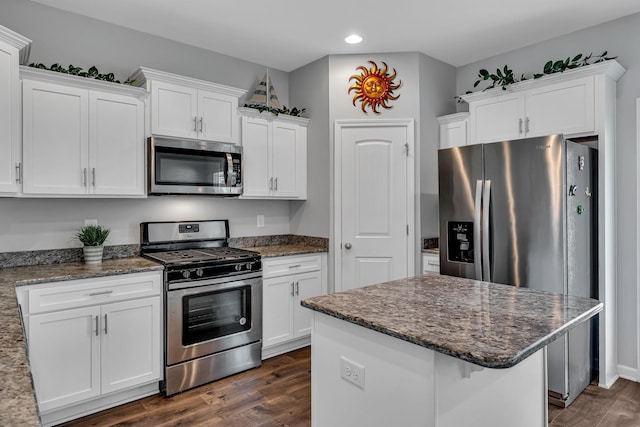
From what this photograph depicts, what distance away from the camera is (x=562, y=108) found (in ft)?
10.1

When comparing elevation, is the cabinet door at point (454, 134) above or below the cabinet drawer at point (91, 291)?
above

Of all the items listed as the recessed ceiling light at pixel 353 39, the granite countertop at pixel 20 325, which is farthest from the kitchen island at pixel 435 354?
the recessed ceiling light at pixel 353 39

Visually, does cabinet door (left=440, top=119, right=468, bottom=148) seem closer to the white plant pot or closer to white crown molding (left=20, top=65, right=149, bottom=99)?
white crown molding (left=20, top=65, right=149, bottom=99)

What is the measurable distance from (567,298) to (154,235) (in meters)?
2.93

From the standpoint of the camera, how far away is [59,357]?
94.3 inches

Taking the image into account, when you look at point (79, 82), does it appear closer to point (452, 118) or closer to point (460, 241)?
point (460, 241)

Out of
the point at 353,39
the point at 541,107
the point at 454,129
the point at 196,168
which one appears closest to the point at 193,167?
the point at 196,168

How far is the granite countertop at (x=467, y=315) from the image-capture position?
119cm

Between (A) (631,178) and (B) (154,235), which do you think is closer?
(A) (631,178)

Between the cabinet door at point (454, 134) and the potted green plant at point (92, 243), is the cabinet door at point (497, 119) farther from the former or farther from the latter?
the potted green plant at point (92, 243)

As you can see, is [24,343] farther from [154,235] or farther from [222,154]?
[222,154]

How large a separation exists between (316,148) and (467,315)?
276 centimetres

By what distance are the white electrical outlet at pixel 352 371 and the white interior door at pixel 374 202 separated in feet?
7.24

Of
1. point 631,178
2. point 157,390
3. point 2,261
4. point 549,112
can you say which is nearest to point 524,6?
point 549,112
